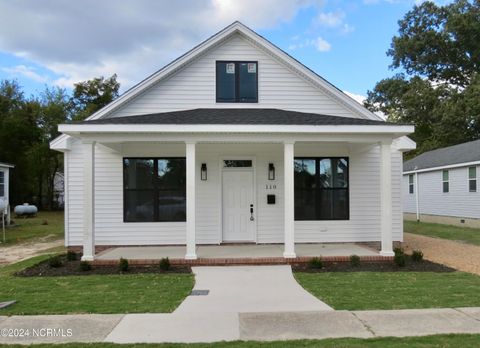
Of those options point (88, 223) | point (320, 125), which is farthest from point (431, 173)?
point (88, 223)

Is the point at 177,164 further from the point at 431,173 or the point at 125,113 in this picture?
the point at 431,173

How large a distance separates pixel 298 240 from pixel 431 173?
49.4ft

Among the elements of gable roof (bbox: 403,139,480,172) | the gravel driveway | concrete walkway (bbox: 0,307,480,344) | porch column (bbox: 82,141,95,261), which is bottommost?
the gravel driveway

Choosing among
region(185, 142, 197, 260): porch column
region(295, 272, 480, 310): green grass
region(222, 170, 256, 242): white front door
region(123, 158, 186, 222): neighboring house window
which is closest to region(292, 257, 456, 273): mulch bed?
region(295, 272, 480, 310): green grass

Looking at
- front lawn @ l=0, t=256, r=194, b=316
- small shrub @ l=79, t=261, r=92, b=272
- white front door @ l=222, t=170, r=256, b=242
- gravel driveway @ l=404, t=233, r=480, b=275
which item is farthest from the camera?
white front door @ l=222, t=170, r=256, b=242

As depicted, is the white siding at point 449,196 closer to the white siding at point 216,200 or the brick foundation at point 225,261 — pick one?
the white siding at point 216,200

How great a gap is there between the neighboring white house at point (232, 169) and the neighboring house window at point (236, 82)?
3cm

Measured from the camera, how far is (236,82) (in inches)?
500

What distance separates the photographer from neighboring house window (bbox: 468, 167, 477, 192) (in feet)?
66.5

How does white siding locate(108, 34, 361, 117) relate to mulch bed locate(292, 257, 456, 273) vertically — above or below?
above

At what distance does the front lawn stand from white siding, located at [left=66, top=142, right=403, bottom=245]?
320cm

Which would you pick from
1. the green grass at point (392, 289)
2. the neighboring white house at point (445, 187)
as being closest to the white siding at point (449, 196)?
the neighboring white house at point (445, 187)

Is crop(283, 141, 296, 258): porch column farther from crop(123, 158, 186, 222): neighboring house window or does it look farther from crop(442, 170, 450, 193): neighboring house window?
crop(442, 170, 450, 193): neighboring house window

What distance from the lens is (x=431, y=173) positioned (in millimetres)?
24484
